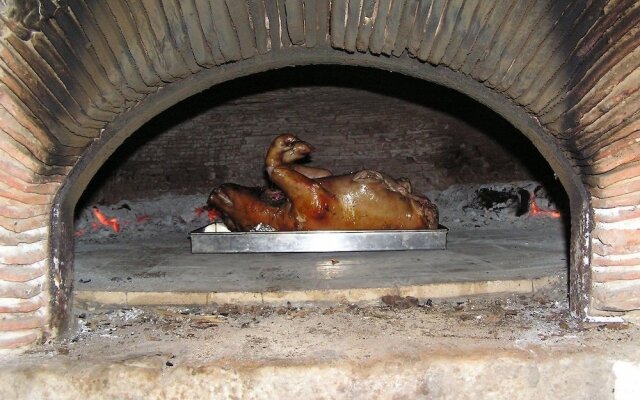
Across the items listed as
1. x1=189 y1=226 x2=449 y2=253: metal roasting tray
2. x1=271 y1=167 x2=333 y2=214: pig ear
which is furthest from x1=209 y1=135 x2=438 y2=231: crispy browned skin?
x1=189 y1=226 x2=449 y2=253: metal roasting tray

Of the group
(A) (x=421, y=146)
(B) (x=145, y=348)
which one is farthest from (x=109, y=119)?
(A) (x=421, y=146)

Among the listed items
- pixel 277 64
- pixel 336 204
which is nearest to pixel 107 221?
pixel 336 204

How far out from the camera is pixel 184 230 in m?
5.46

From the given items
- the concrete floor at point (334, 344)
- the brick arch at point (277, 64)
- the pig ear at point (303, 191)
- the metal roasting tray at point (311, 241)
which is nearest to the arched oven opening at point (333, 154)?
the metal roasting tray at point (311, 241)

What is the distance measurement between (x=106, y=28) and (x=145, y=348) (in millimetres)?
1480

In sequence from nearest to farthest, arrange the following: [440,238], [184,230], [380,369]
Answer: [380,369]
[440,238]
[184,230]

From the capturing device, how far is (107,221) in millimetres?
5441

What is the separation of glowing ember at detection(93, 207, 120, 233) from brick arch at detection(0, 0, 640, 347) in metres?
2.77

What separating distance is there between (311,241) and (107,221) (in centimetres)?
262

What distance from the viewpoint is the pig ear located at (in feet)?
13.0

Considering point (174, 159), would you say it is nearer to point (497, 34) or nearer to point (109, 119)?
point (109, 119)

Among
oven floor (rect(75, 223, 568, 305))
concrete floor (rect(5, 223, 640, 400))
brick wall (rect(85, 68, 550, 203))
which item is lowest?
concrete floor (rect(5, 223, 640, 400))

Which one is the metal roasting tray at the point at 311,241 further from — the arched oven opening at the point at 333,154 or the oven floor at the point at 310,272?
the arched oven opening at the point at 333,154

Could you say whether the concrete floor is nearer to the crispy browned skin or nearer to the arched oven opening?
the crispy browned skin
